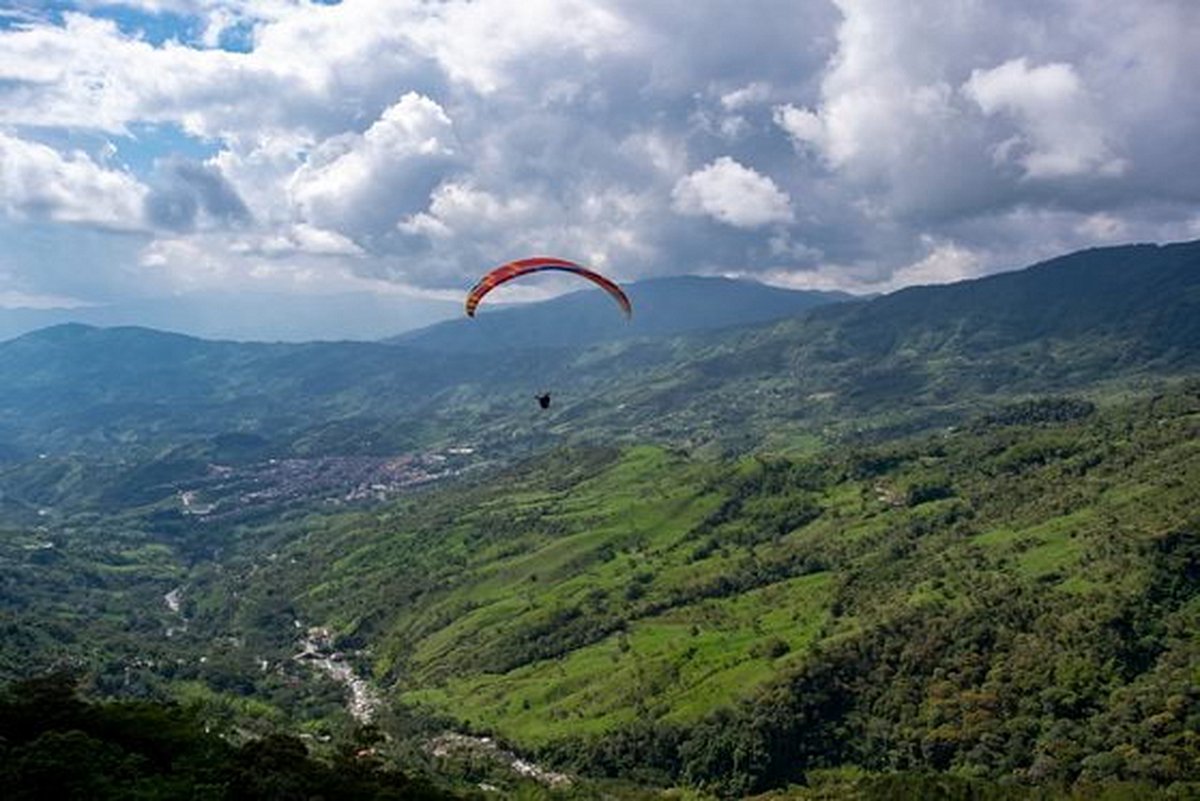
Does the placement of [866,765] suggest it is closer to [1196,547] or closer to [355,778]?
[1196,547]

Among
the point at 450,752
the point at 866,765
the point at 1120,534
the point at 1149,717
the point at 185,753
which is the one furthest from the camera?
the point at 1120,534

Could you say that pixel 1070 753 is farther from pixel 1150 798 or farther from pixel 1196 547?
pixel 1196 547

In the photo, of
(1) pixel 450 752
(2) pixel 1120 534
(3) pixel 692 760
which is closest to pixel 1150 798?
(3) pixel 692 760

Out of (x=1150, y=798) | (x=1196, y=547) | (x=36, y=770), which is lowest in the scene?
(x=1150, y=798)

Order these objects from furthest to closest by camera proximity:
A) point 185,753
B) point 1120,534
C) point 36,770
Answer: point 1120,534, point 185,753, point 36,770

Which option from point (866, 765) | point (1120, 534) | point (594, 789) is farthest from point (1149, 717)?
point (594, 789)

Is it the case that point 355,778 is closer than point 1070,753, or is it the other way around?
point 355,778

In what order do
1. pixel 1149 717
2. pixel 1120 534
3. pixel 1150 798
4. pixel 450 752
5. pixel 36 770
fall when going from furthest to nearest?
pixel 1120 534
pixel 450 752
pixel 1149 717
pixel 1150 798
pixel 36 770

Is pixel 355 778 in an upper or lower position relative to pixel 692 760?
upper

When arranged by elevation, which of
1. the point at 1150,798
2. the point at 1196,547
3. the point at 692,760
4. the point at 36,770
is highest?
the point at 36,770
